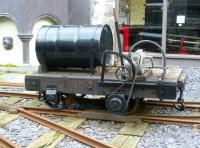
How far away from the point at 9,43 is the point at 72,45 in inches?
309

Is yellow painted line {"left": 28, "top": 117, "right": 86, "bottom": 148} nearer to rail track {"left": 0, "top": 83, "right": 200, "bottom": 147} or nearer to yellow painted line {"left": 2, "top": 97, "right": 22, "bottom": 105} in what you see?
rail track {"left": 0, "top": 83, "right": 200, "bottom": 147}

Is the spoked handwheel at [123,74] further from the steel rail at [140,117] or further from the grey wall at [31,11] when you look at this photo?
the grey wall at [31,11]

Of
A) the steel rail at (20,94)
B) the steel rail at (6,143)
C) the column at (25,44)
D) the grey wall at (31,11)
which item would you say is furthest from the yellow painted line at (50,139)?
the grey wall at (31,11)

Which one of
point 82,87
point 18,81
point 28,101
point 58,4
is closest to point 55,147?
point 82,87

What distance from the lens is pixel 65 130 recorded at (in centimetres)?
654

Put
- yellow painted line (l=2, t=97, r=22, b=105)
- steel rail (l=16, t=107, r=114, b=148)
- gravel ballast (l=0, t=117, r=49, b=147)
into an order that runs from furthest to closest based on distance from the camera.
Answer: yellow painted line (l=2, t=97, r=22, b=105) → gravel ballast (l=0, t=117, r=49, b=147) → steel rail (l=16, t=107, r=114, b=148)

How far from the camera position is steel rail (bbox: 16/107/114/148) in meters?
5.96

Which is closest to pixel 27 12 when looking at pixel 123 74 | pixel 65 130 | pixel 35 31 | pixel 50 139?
pixel 35 31

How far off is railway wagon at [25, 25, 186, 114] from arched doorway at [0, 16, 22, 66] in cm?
720

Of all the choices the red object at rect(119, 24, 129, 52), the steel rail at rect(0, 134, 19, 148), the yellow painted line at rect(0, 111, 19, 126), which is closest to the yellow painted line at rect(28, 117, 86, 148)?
the steel rail at rect(0, 134, 19, 148)

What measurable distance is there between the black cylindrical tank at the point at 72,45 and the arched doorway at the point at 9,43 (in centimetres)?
729

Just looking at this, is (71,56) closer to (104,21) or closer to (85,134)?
(85,134)

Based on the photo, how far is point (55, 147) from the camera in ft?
19.6

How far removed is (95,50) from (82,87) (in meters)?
0.64
